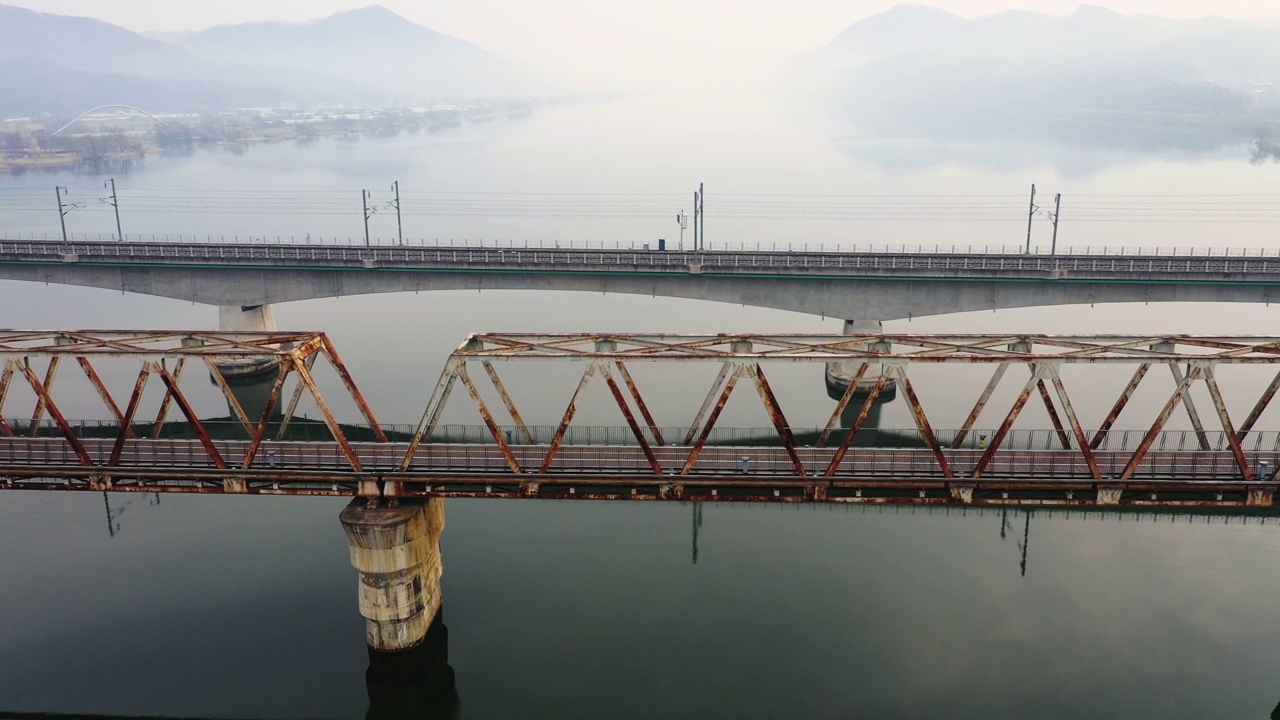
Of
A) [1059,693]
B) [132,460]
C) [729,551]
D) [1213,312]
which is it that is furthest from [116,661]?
[1213,312]

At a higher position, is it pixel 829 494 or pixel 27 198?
pixel 27 198

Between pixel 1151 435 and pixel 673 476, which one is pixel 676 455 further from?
pixel 1151 435

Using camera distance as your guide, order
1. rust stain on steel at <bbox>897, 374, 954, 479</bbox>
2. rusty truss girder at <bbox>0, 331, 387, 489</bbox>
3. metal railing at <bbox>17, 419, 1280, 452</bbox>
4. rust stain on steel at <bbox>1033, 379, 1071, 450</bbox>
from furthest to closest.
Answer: metal railing at <bbox>17, 419, 1280, 452</bbox>, rust stain on steel at <bbox>1033, 379, 1071, 450</bbox>, rusty truss girder at <bbox>0, 331, 387, 489</bbox>, rust stain on steel at <bbox>897, 374, 954, 479</bbox>

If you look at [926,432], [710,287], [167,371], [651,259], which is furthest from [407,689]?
[651,259]

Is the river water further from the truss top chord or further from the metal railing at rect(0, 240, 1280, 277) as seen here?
the metal railing at rect(0, 240, 1280, 277)

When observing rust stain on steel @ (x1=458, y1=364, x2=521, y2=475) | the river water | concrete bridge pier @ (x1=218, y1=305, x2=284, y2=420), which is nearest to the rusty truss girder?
rust stain on steel @ (x1=458, y1=364, x2=521, y2=475)

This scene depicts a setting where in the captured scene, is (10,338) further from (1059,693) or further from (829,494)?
(1059,693)
